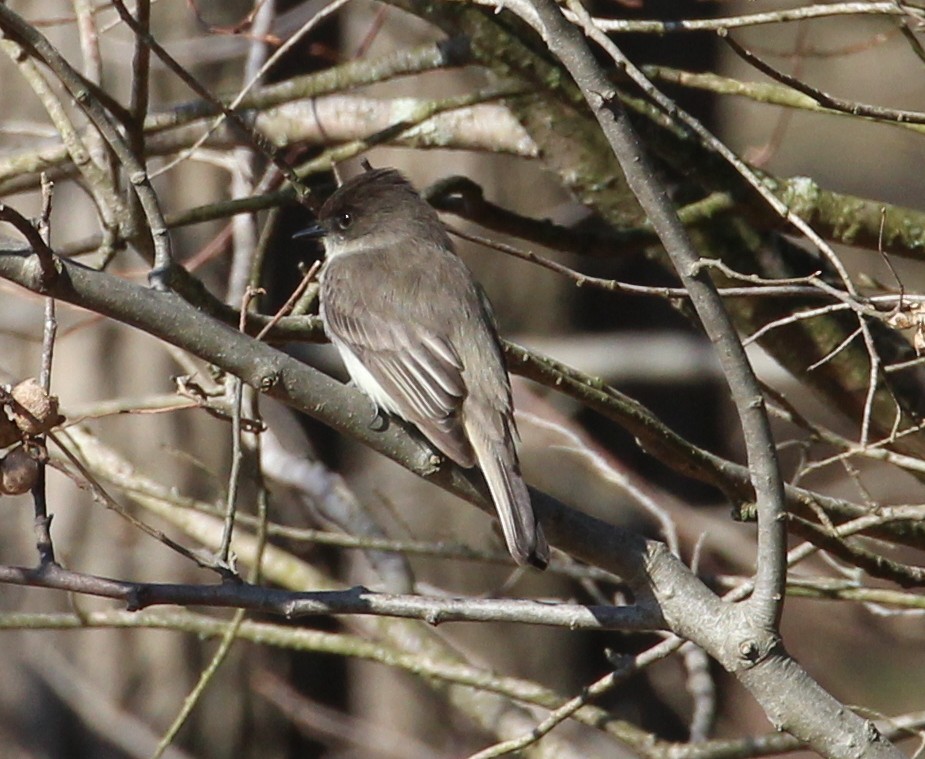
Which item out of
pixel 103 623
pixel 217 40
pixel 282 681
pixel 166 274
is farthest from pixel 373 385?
pixel 282 681

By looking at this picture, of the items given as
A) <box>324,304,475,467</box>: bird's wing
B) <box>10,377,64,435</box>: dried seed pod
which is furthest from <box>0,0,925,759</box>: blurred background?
<box>10,377,64,435</box>: dried seed pod

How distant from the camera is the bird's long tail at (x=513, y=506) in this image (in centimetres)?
326

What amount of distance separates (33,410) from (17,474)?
13 cm

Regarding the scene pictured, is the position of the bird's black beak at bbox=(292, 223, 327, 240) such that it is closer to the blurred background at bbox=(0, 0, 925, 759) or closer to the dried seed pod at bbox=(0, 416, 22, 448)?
the blurred background at bbox=(0, 0, 925, 759)

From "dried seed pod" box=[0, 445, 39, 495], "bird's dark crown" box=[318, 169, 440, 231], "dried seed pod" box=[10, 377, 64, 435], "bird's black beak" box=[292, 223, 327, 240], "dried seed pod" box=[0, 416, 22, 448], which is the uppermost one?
"bird's dark crown" box=[318, 169, 440, 231]

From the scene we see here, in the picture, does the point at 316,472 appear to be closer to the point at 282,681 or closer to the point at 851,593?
the point at 851,593

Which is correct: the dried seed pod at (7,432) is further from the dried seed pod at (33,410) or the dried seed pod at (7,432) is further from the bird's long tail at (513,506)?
the bird's long tail at (513,506)

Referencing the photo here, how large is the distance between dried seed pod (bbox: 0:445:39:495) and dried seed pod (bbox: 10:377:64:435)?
6 cm

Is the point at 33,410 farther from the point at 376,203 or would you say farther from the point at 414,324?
the point at 376,203

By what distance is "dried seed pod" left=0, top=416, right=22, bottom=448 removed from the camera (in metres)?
2.67

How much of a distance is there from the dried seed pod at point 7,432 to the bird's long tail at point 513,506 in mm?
1157

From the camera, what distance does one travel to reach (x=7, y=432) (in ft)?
8.80

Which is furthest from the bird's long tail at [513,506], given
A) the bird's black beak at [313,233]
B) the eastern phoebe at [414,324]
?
the bird's black beak at [313,233]

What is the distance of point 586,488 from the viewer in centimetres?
915
